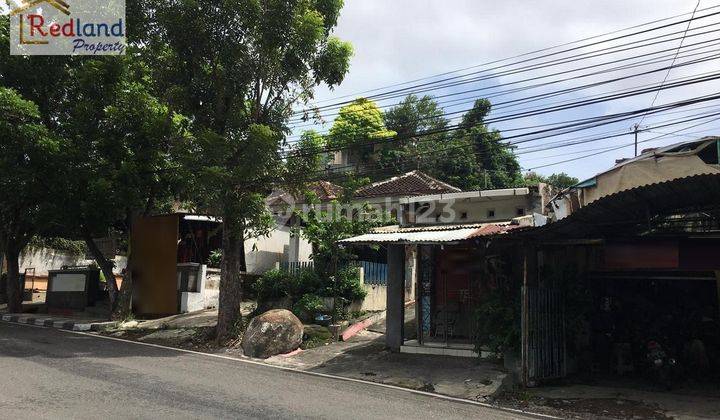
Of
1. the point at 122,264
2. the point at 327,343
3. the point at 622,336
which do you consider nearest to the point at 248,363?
the point at 327,343

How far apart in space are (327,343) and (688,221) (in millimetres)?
8313

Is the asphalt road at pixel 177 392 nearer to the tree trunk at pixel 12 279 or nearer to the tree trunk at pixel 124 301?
the tree trunk at pixel 124 301

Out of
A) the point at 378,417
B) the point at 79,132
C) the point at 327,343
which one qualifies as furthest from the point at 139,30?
the point at 378,417

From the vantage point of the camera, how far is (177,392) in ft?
23.9

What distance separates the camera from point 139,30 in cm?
1438

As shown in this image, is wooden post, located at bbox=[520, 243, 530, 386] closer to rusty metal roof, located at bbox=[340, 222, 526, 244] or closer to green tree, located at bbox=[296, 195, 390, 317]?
rusty metal roof, located at bbox=[340, 222, 526, 244]

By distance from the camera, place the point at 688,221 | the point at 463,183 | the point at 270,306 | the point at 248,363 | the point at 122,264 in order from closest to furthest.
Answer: the point at 688,221 → the point at 248,363 → the point at 270,306 → the point at 122,264 → the point at 463,183

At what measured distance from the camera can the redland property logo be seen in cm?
1538

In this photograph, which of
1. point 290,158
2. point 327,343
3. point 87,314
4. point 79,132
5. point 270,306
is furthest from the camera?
point 87,314

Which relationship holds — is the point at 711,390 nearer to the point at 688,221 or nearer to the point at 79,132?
the point at 688,221

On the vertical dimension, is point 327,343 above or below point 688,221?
below

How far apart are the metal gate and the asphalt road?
6.20ft

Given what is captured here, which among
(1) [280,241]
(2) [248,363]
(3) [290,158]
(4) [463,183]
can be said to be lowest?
(2) [248,363]

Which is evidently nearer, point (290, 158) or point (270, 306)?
point (290, 158)
